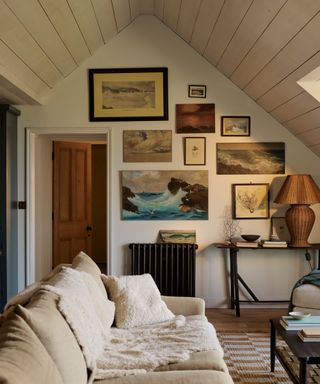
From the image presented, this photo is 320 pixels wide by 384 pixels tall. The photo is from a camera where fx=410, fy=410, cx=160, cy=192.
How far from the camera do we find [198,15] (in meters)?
3.80

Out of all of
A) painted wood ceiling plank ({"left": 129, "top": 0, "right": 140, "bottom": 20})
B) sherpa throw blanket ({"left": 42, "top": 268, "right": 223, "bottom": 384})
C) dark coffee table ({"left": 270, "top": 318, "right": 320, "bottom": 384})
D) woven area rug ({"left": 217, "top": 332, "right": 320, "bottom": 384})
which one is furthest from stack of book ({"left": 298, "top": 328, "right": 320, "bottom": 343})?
painted wood ceiling plank ({"left": 129, "top": 0, "right": 140, "bottom": 20})

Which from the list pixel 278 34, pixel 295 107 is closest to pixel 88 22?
pixel 278 34

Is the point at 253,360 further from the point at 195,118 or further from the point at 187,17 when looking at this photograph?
the point at 187,17

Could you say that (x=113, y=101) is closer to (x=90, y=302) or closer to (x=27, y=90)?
(x=27, y=90)

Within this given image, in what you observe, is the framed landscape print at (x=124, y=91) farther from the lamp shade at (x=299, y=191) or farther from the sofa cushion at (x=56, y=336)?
the sofa cushion at (x=56, y=336)

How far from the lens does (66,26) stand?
349 centimetres

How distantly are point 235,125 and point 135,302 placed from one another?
2.68 metres

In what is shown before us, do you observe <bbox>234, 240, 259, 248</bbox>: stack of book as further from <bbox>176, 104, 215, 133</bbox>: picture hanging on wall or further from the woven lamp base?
<bbox>176, 104, 215, 133</bbox>: picture hanging on wall

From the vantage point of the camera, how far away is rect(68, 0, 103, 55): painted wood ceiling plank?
3322 mm

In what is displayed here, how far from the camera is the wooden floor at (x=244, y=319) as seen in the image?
3.99 metres

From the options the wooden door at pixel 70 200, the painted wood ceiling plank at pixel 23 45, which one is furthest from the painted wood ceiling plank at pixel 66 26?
the wooden door at pixel 70 200

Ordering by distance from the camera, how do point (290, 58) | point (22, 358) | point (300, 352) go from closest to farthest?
point (22, 358) < point (300, 352) < point (290, 58)

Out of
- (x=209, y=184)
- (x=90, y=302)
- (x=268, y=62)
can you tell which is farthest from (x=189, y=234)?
(x=90, y=302)

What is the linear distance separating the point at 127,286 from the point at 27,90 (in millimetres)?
2306
